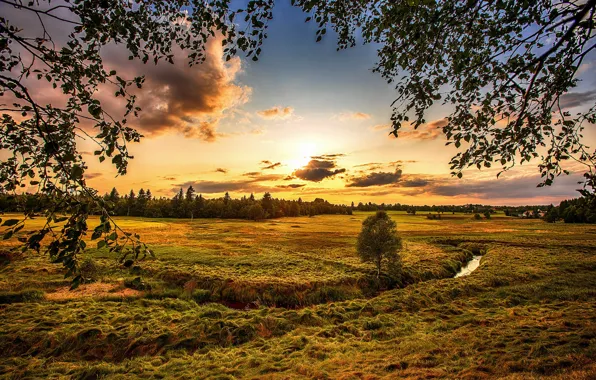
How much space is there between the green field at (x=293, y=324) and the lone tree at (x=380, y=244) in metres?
2.09

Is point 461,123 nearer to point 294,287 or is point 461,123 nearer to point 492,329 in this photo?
point 492,329

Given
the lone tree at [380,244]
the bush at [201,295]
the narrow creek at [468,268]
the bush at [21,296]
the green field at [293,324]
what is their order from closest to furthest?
the green field at [293,324], the bush at [21,296], the bush at [201,295], the lone tree at [380,244], the narrow creek at [468,268]

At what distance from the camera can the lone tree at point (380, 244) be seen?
2555cm

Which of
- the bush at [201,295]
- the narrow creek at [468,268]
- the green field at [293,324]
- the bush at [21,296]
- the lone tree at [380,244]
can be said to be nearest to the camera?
the green field at [293,324]

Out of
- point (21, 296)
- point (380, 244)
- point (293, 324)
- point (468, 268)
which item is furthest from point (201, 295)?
point (468, 268)

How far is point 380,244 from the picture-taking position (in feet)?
83.9

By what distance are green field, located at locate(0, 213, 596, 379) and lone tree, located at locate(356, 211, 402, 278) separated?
6.84 feet

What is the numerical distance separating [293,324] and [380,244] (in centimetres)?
1418

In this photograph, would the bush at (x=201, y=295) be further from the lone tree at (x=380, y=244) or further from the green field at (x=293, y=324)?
the lone tree at (x=380, y=244)

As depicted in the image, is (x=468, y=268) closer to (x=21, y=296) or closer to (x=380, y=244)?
(x=380, y=244)

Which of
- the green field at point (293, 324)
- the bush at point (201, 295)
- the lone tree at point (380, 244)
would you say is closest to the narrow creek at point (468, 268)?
the green field at point (293, 324)

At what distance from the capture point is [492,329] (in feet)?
35.9

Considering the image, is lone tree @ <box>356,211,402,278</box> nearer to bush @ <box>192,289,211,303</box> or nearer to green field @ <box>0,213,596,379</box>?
green field @ <box>0,213,596,379</box>

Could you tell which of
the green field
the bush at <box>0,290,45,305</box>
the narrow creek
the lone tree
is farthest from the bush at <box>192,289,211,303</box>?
the narrow creek
